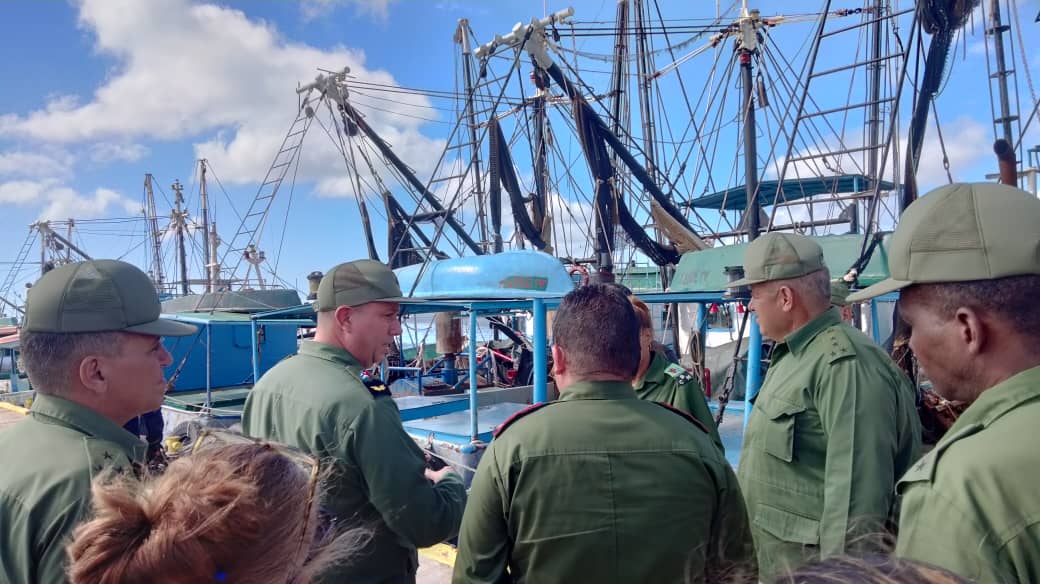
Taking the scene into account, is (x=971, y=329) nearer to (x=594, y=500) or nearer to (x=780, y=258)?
(x=594, y=500)

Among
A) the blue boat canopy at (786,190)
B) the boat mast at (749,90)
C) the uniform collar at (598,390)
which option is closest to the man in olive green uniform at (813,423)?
the uniform collar at (598,390)

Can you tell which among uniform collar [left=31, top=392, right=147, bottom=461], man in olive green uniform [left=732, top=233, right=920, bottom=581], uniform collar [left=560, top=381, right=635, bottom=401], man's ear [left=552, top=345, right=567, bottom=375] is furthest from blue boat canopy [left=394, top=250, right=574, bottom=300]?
uniform collar [left=31, top=392, right=147, bottom=461]

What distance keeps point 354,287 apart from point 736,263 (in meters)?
4.62

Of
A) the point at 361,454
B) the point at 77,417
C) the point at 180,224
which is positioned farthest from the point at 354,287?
the point at 180,224

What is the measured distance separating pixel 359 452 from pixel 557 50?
9962mm

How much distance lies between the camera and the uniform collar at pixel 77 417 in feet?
4.76

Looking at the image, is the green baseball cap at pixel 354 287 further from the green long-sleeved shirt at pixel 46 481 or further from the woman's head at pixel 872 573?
the woman's head at pixel 872 573

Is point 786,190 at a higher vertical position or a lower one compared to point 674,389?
higher

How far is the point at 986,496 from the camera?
96 centimetres

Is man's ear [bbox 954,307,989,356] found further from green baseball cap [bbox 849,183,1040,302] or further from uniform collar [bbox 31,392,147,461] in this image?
uniform collar [bbox 31,392,147,461]

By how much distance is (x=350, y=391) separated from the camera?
2.05 metres

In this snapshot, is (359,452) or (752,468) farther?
(752,468)

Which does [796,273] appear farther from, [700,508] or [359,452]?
[359,452]

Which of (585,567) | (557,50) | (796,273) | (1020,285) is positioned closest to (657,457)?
(585,567)
